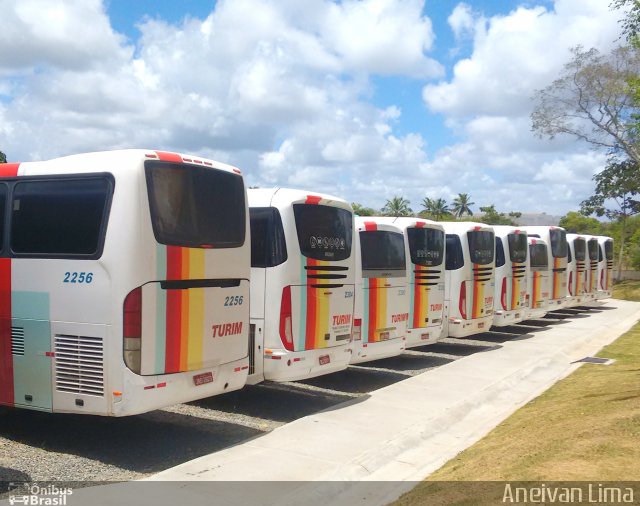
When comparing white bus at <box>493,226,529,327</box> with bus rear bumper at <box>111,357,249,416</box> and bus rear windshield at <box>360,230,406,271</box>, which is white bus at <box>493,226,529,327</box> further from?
bus rear bumper at <box>111,357,249,416</box>

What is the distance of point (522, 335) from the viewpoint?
781 inches

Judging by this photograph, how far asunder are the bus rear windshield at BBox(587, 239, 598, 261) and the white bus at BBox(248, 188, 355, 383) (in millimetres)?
19716

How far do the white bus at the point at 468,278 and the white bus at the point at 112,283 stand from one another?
8.57m

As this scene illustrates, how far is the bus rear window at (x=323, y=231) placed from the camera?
9.37m

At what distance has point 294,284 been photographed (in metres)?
9.14

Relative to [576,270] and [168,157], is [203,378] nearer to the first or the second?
[168,157]

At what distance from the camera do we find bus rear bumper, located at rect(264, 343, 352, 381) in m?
8.98

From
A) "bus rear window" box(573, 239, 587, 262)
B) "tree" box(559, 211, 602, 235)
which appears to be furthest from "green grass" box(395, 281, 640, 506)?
"tree" box(559, 211, 602, 235)

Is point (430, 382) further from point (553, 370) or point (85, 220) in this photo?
point (85, 220)

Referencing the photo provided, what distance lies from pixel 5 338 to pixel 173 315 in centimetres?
187

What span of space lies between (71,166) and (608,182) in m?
43.1

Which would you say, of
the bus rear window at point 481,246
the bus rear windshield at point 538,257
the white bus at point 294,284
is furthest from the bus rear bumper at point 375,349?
the bus rear windshield at point 538,257

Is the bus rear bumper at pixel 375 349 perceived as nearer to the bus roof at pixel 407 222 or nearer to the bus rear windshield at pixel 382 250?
the bus rear windshield at pixel 382 250

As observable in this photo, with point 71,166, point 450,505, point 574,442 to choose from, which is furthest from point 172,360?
point 574,442
